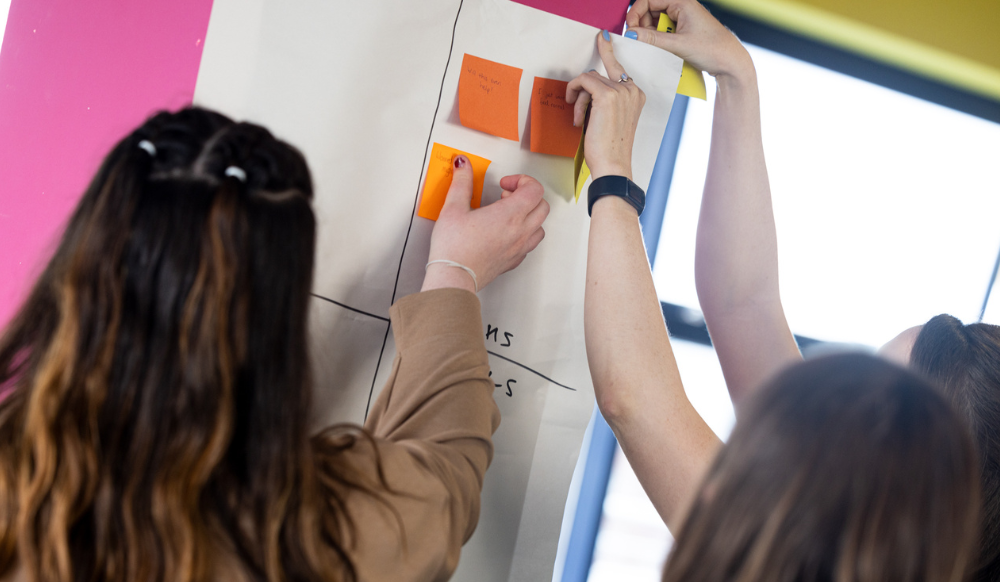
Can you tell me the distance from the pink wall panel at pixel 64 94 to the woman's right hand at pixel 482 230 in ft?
1.38

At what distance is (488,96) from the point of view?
97cm

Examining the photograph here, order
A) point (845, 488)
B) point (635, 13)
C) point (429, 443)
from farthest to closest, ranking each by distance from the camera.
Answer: point (635, 13), point (429, 443), point (845, 488)

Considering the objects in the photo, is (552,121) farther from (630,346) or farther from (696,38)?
(630,346)

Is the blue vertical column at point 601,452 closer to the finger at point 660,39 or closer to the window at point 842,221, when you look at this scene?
the window at point 842,221

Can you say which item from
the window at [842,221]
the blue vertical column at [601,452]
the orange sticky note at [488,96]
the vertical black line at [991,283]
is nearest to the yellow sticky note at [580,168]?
the orange sticky note at [488,96]

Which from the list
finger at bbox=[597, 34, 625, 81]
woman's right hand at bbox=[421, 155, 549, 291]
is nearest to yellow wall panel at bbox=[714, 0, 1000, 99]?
finger at bbox=[597, 34, 625, 81]

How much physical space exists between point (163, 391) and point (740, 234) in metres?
0.95

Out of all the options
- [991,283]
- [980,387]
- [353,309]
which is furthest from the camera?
[991,283]

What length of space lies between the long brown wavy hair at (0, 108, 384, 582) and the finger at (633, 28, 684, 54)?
72 centimetres

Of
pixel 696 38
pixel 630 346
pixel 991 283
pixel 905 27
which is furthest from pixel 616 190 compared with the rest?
pixel 991 283

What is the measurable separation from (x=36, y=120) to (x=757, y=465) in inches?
39.8

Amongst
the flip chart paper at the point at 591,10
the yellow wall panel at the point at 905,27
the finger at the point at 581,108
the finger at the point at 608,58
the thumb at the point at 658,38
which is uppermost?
the yellow wall panel at the point at 905,27

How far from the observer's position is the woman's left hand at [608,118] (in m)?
0.92

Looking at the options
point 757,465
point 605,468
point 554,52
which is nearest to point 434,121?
point 554,52
